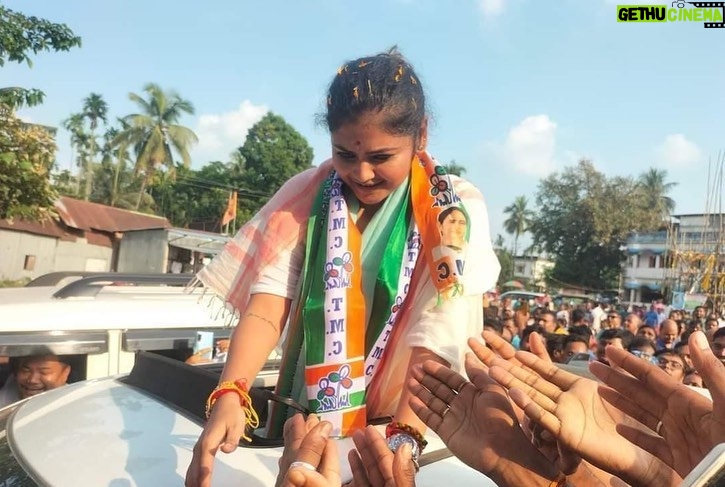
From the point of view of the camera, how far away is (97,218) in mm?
21875

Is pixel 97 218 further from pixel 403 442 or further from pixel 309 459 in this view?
pixel 309 459

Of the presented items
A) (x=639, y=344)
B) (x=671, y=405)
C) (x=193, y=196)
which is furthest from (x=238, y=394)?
(x=193, y=196)

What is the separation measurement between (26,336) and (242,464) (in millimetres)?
1844

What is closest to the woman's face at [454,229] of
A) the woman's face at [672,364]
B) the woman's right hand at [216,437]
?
the woman's right hand at [216,437]

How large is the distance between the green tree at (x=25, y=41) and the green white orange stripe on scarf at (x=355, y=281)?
776cm

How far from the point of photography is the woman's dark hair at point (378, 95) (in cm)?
149

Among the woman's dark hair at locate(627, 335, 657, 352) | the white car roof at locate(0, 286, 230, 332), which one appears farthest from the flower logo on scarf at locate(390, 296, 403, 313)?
the woman's dark hair at locate(627, 335, 657, 352)

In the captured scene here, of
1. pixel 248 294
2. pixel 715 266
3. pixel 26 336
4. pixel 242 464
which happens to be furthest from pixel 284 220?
pixel 715 266

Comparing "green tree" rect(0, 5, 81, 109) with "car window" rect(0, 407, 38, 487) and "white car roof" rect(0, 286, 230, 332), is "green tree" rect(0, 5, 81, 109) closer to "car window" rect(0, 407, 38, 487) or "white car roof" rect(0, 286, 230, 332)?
"white car roof" rect(0, 286, 230, 332)

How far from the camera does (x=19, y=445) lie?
152cm

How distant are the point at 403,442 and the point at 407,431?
48mm

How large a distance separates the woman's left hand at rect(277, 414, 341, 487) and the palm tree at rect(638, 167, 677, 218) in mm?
43213

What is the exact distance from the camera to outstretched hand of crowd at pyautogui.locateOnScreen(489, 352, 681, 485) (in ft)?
3.77

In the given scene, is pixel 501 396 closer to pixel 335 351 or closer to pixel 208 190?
pixel 335 351
